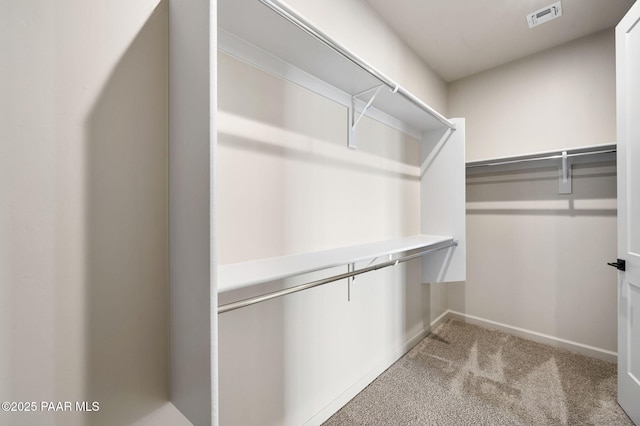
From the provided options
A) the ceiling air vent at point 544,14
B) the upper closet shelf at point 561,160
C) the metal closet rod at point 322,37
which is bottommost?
the upper closet shelf at point 561,160

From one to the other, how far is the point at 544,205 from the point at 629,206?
801 millimetres

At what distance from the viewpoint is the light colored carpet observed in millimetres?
1414

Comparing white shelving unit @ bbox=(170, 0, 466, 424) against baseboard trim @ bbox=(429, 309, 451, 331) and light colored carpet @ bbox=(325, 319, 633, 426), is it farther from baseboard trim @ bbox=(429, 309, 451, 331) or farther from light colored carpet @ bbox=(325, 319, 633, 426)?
baseboard trim @ bbox=(429, 309, 451, 331)

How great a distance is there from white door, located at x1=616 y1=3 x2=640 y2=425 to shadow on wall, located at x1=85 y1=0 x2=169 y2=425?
2.14m

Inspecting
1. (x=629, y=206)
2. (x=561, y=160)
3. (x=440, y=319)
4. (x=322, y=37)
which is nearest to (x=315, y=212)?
(x=322, y=37)

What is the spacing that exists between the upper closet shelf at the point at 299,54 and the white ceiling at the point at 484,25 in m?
0.67

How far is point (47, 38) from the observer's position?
66cm

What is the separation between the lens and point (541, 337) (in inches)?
86.4

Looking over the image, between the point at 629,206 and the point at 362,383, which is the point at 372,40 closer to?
the point at 629,206

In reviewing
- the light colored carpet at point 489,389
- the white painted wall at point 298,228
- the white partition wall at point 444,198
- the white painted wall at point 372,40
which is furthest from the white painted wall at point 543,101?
the light colored carpet at point 489,389

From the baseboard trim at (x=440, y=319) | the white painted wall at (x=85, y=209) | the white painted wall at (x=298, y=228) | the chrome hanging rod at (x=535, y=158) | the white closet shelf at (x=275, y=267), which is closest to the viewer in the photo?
the white painted wall at (x=85, y=209)

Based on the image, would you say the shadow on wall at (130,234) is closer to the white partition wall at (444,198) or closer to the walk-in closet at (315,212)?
the walk-in closet at (315,212)

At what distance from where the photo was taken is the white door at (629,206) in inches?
52.7

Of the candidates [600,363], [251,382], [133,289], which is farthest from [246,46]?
[600,363]
